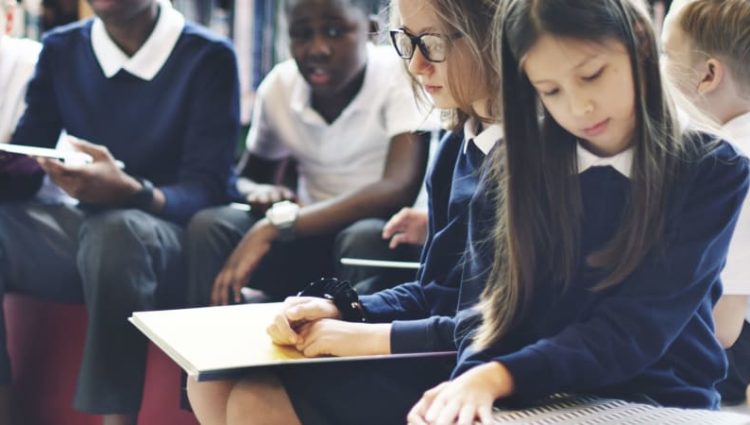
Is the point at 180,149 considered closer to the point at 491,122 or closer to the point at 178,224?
the point at 178,224

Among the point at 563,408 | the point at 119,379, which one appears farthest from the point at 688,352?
the point at 119,379

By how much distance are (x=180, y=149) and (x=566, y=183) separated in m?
0.98

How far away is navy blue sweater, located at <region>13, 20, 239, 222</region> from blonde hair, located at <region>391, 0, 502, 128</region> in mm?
736

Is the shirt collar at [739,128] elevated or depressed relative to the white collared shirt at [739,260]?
elevated

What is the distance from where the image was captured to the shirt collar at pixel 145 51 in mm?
1887

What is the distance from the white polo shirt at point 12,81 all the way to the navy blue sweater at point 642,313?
46.0 inches

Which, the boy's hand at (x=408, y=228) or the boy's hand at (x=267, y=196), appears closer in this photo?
the boy's hand at (x=408, y=228)

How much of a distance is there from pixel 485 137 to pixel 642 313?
0.30 m

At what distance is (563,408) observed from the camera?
0.96m

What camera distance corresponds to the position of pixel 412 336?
1.14 metres

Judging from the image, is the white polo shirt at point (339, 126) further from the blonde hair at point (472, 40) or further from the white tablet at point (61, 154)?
the blonde hair at point (472, 40)

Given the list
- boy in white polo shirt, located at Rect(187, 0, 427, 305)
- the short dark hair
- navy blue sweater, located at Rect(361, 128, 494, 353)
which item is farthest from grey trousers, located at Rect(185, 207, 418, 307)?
the short dark hair

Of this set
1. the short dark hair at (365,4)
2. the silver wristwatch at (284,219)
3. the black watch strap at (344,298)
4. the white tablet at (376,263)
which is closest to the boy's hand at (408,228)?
the white tablet at (376,263)

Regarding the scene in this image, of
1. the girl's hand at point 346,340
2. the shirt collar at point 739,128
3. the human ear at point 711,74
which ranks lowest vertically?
the girl's hand at point 346,340
